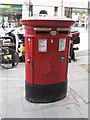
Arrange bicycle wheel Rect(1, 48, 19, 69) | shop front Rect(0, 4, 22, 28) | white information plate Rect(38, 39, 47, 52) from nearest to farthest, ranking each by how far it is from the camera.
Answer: white information plate Rect(38, 39, 47, 52)
bicycle wheel Rect(1, 48, 19, 69)
shop front Rect(0, 4, 22, 28)

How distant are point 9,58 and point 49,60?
2.93m

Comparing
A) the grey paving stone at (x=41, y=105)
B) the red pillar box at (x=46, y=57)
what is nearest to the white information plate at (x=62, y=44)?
the red pillar box at (x=46, y=57)

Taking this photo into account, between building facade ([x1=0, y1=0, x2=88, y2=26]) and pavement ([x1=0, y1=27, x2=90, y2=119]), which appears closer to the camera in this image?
pavement ([x1=0, y1=27, x2=90, y2=119])

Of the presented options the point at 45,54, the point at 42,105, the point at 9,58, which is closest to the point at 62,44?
the point at 45,54

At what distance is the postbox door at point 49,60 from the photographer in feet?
9.46

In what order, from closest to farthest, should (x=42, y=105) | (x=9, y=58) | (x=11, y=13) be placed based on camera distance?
(x=42, y=105)
(x=9, y=58)
(x=11, y=13)

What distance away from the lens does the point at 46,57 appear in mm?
2939

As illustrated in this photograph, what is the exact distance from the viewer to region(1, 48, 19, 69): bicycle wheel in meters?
5.52

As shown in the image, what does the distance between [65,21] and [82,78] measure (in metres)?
2.09

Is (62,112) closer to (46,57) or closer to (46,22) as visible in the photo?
(46,57)

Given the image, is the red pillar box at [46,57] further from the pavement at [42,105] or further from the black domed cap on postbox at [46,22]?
the pavement at [42,105]

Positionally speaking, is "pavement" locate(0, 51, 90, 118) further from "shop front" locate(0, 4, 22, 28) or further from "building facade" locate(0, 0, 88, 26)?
"shop front" locate(0, 4, 22, 28)

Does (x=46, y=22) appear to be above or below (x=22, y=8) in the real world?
below

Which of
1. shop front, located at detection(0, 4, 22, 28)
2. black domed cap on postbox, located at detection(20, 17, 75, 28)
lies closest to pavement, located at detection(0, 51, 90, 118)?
black domed cap on postbox, located at detection(20, 17, 75, 28)
